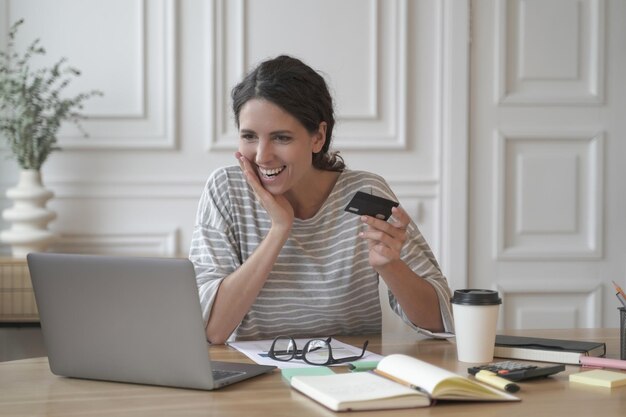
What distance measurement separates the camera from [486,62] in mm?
3135

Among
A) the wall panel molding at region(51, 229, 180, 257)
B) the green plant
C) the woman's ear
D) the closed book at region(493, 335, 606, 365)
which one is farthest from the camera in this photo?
the wall panel molding at region(51, 229, 180, 257)

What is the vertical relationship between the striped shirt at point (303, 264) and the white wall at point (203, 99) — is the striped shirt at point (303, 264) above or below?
below

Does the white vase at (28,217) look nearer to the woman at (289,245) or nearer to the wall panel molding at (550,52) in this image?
the woman at (289,245)

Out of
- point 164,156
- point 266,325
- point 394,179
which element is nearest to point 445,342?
point 266,325

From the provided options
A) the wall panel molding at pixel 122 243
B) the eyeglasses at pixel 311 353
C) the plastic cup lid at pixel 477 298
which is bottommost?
the eyeglasses at pixel 311 353

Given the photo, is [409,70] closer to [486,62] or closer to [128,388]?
[486,62]

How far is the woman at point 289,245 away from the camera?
6.01 ft

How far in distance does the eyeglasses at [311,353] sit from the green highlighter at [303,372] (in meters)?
0.07

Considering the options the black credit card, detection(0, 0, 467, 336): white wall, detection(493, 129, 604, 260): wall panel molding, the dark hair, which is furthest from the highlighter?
detection(493, 129, 604, 260): wall panel molding

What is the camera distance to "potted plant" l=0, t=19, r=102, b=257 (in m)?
2.78

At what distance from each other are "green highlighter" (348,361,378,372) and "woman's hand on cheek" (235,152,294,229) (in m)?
0.55

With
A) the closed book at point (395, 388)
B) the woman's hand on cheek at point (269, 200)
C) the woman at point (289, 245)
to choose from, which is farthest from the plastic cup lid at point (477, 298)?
the woman's hand on cheek at point (269, 200)

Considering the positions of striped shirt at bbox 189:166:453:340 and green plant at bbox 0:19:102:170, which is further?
green plant at bbox 0:19:102:170

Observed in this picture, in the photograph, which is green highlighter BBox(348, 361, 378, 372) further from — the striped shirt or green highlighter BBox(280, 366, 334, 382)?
the striped shirt
